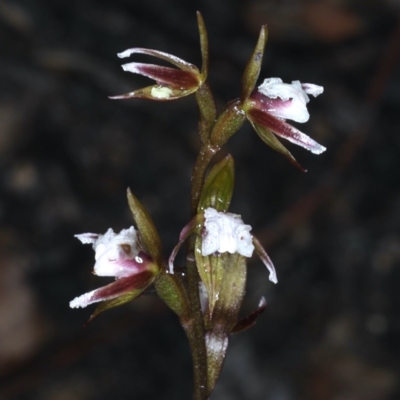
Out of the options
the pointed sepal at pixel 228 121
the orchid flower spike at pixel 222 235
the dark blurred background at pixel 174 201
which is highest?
the pointed sepal at pixel 228 121

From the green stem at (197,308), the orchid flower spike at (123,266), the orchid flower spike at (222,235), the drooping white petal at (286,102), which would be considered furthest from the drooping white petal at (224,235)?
the drooping white petal at (286,102)

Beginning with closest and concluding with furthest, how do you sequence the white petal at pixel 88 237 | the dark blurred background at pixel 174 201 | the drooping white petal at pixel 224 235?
the drooping white petal at pixel 224 235
the white petal at pixel 88 237
the dark blurred background at pixel 174 201

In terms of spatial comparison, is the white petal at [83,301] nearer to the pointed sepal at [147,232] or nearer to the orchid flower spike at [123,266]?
the orchid flower spike at [123,266]

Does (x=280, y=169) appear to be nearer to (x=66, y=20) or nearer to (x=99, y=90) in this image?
(x=99, y=90)

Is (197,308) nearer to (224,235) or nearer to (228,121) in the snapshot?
(224,235)

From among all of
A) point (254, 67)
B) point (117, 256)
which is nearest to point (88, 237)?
point (117, 256)

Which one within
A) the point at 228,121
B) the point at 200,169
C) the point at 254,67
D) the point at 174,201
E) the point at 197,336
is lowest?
the point at 174,201

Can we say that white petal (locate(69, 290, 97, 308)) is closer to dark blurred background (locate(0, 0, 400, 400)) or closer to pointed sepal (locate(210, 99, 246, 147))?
pointed sepal (locate(210, 99, 246, 147))

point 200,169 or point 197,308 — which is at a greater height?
point 200,169

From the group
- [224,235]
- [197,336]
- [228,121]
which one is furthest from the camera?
[197,336]
